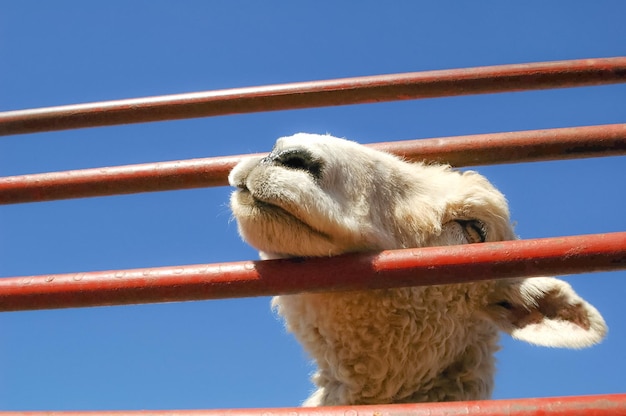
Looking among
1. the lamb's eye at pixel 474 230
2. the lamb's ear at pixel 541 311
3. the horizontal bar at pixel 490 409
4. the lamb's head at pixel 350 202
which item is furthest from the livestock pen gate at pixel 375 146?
the lamb's ear at pixel 541 311

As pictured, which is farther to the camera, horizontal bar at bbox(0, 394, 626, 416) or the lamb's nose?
the lamb's nose

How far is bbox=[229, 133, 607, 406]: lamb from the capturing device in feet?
9.42

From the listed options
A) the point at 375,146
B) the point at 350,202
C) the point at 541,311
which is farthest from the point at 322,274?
the point at 541,311

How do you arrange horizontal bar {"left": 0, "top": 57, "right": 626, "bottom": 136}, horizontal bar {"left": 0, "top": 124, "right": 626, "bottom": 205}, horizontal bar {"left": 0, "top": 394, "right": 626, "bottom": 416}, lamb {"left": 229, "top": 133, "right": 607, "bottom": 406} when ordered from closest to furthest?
horizontal bar {"left": 0, "top": 394, "right": 626, "bottom": 416} < horizontal bar {"left": 0, "top": 124, "right": 626, "bottom": 205} < lamb {"left": 229, "top": 133, "right": 607, "bottom": 406} < horizontal bar {"left": 0, "top": 57, "right": 626, "bottom": 136}

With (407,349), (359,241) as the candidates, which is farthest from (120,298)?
(407,349)

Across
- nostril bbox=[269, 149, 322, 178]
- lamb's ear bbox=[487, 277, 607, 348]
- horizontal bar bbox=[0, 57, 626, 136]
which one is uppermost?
horizontal bar bbox=[0, 57, 626, 136]

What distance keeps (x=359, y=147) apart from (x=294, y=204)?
70cm

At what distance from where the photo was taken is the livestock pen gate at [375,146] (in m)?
1.84

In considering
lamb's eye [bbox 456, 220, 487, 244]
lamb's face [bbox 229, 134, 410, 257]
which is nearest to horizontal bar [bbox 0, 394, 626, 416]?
lamb's face [bbox 229, 134, 410, 257]

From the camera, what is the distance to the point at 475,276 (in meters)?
1.92

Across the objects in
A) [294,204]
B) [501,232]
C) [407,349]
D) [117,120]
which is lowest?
[407,349]

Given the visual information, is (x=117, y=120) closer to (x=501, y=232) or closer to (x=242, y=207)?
(x=242, y=207)

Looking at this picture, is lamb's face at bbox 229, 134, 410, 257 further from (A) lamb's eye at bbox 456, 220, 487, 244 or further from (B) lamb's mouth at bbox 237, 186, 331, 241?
(A) lamb's eye at bbox 456, 220, 487, 244

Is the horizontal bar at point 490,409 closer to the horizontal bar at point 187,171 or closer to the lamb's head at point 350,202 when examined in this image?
the lamb's head at point 350,202
